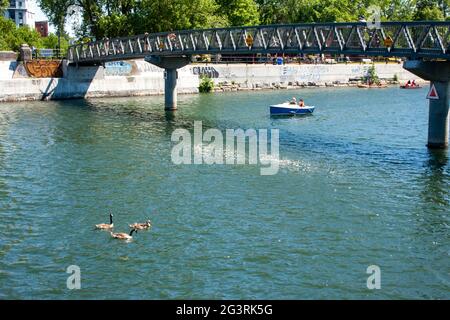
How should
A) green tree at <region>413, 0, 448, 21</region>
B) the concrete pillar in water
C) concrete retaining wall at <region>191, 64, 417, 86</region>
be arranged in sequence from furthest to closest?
green tree at <region>413, 0, 448, 21</region> → concrete retaining wall at <region>191, 64, 417, 86</region> → the concrete pillar in water

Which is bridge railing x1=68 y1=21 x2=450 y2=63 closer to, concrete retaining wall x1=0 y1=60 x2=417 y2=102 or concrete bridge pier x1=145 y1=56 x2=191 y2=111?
concrete bridge pier x1=145 y1=56 x2=191 y2=111

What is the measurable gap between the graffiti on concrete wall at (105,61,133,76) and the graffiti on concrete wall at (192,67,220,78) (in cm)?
1047

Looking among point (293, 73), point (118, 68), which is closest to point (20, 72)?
point (118, 68)

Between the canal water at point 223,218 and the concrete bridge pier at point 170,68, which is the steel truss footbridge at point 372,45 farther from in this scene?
the canal water at point 223,218

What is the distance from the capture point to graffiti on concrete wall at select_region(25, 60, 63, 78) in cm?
7488

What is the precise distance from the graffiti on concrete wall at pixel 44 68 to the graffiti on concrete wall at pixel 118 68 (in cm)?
582

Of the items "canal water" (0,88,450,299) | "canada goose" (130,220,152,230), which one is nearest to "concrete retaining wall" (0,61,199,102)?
"canal water" (0,88,450,299)

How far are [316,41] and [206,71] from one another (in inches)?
1644

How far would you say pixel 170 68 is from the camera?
64312mm

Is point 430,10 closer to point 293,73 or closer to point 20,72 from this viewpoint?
point 293,73

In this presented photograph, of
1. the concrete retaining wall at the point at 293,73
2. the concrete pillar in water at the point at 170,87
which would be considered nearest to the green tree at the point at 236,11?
the concrete retaining wall at the point at 293,73
